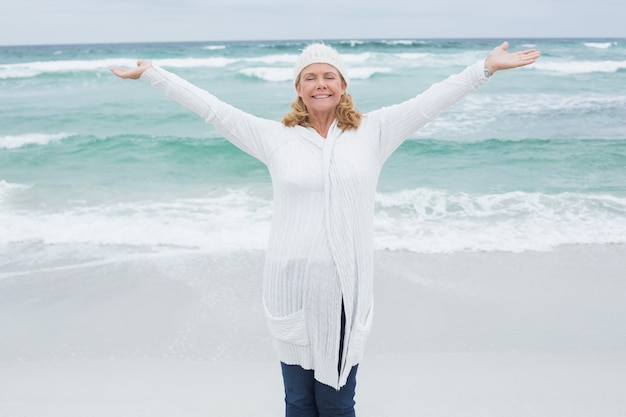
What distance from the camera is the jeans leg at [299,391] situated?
236 centimetres

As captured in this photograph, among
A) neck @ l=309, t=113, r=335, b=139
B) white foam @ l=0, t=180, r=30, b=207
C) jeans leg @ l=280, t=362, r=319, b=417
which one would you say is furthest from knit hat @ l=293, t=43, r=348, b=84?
white foam @ l=0, t=180, r=30, b=207

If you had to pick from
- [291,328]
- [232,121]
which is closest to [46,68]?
[232,121]

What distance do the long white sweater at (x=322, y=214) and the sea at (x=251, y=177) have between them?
14.3ft

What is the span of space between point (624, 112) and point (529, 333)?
15.0 m

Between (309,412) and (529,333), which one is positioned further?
(529,333)

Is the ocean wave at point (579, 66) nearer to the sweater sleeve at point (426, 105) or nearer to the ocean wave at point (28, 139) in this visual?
the ocean wave at point (28, 139)

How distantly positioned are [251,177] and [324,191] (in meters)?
8.82

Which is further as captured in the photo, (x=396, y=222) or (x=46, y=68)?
(x=46, y=68)

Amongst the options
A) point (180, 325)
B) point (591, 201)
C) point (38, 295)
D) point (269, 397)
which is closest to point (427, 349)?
point (269, 397)

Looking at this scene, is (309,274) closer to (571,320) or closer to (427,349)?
(427,349)

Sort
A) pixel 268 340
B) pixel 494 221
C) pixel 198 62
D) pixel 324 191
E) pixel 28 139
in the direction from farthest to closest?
1. pixel 198 62
2. pixel 28 139
3. pixel 494 221
4. pixel 268 340
5. pixel 324 191

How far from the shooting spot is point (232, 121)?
2289mm

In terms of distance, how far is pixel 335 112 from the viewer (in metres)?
2.26

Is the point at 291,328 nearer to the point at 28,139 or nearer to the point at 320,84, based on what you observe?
the point at 320,84
